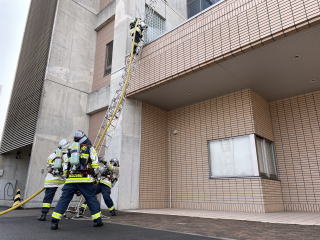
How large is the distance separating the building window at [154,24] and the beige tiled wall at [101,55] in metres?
1.98

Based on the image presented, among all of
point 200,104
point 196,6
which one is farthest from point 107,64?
point 196,6

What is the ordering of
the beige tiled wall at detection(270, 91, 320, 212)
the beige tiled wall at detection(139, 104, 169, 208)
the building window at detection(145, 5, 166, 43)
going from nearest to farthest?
the beige tiled wall at detection(270, 91, 320, 212), the beige tiled wall at detection(139, 104, 169, 208), the building window at detection(145, 5, 166, 43)

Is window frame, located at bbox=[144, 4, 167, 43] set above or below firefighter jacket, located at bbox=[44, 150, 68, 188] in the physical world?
above

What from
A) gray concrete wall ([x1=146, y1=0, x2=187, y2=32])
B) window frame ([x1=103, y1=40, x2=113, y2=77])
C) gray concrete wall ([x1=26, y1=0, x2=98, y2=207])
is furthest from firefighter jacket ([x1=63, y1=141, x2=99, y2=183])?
gray concrete wall ([x1=146, y1=0, x2=187, y2=32])

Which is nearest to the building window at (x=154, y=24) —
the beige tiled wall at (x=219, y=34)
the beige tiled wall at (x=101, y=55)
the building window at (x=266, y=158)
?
the beige tiled wall at (x=219, y=34)

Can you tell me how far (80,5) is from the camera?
11812mm

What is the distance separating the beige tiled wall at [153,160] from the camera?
28.3 feet

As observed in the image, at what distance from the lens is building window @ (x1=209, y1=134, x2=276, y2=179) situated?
293 inches

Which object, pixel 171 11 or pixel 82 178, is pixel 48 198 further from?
pixel 171 11

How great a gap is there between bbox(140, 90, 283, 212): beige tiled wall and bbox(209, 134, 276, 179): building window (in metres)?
0.20

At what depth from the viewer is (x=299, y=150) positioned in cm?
793

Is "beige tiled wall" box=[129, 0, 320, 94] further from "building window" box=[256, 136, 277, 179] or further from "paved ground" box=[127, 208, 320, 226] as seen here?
"paved ground" box=[127, 208, 320, 226]

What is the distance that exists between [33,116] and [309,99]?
10.1m

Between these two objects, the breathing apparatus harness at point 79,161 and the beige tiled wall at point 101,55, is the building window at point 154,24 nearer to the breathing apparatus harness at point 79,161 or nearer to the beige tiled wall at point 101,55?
the beige tiled wall at point 101,55
